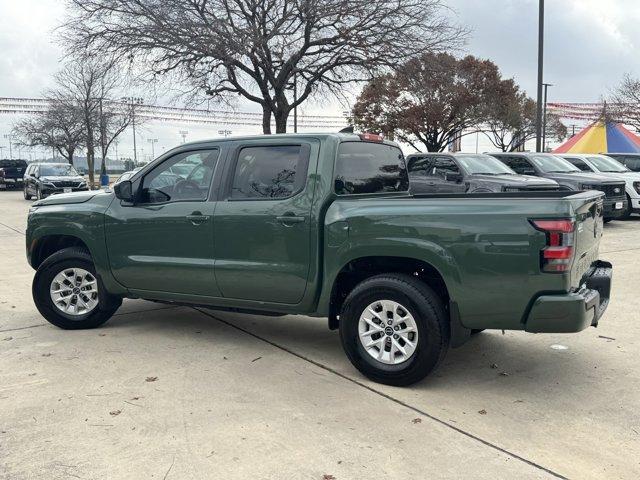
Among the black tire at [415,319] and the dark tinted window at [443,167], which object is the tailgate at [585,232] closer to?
the black tire at [415,319]

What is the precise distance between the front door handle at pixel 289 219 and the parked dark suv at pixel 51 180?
797 inches

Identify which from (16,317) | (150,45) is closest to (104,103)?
(150,45)

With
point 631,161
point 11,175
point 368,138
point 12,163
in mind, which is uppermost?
point 12,163

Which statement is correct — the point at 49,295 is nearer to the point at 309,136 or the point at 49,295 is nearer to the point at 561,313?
the point at 309,136

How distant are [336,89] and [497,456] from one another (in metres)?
19.1

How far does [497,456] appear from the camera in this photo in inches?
133

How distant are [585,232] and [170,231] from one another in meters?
3.32

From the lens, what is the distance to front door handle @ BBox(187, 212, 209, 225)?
5.14m

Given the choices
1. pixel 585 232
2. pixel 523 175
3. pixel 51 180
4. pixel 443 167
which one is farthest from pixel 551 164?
pixel 51 180

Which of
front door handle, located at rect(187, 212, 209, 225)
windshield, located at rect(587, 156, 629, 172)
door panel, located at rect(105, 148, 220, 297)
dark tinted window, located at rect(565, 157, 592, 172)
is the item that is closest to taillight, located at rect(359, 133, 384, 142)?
door panel, located at rect(105, 148, 220, 297)

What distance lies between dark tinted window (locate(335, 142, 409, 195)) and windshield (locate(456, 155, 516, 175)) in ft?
24.3

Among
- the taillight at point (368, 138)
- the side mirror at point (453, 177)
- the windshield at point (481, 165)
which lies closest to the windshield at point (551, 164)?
the windshield at point (481, 165)

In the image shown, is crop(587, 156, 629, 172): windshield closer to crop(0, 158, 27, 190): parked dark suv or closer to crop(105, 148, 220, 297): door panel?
crop(105, 148, 220, 297): door panel

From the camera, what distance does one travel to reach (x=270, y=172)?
16.4 ft
